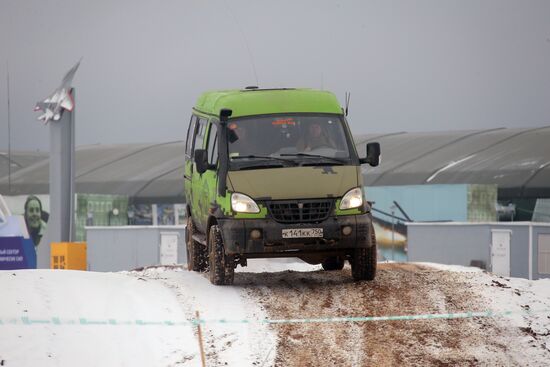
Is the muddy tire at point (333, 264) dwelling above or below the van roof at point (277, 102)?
below

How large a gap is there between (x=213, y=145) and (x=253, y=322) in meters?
3.83

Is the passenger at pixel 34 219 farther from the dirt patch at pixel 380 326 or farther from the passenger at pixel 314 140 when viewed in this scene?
the passenger at pixel 314 140

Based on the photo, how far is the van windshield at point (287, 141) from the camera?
51.9 ft

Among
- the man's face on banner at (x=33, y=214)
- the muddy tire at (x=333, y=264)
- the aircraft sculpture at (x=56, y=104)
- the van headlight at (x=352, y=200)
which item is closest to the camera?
the van headlight at (x=352, y=200)

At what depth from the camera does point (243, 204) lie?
1541 cm

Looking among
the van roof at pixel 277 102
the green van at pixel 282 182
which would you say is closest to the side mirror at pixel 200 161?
the green van at pixel 282 182

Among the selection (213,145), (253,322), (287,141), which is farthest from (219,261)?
(253,322)

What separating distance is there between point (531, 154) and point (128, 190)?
24827mm

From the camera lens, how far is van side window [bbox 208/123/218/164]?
1625 cm

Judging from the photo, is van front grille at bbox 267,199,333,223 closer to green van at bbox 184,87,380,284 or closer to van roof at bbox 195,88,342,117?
green van at bbox 184,87,380,284

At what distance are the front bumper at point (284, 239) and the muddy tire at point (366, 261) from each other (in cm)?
53

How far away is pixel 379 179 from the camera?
59312mm

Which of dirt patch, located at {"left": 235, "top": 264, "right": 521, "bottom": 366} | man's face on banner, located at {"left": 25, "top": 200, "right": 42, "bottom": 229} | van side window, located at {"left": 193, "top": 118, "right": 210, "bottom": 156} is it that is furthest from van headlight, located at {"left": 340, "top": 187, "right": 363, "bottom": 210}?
man's face on banner, located at {"left": 25, "top": 200, "right": 42, "bottom": 229}

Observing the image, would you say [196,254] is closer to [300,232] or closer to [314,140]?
[314,140]
